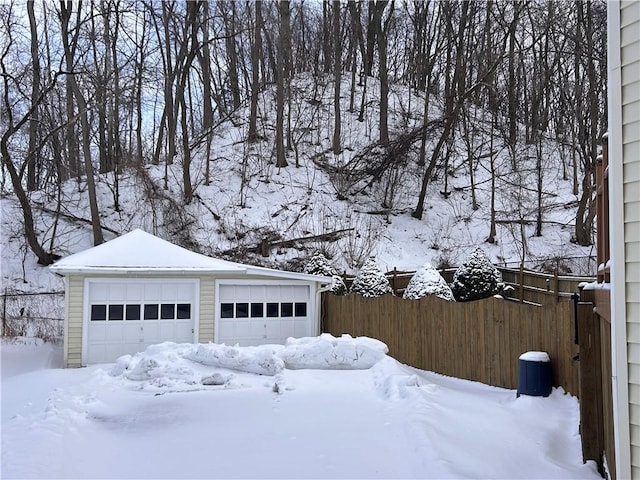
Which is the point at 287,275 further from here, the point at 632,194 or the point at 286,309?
the point at 632,194

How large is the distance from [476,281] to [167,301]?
8.04 metres

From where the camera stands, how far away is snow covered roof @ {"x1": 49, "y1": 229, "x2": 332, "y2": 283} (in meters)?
14.2

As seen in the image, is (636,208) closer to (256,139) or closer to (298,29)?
(256,139)

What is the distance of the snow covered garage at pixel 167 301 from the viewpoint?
46.6 ft

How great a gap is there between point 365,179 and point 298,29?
13.3m

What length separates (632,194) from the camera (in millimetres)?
4016

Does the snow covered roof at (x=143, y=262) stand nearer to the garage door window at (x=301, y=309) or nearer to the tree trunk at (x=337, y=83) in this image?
the garage door window at (x=301, y=309)

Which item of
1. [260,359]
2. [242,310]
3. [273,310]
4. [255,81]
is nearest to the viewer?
[260,359]

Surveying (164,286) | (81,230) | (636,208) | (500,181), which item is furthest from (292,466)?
(500,181)

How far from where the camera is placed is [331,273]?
61.5ft

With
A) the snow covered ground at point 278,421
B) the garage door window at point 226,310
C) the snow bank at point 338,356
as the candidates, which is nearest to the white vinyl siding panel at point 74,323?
the snow covered ground at point 278,421

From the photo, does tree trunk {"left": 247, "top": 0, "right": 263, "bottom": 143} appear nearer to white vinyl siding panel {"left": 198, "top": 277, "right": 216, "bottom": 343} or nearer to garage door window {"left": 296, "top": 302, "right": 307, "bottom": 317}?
garage door window {"left": 296, "top": 302, "right": 307, "bottom": 317}

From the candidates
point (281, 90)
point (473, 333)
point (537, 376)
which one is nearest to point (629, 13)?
point (537, 376)

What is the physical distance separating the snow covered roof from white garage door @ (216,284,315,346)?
0.56 m
